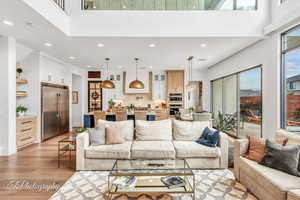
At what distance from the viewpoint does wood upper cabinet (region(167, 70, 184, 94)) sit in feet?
27.2

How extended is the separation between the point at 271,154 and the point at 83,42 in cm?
469

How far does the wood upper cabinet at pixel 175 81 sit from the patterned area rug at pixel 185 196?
5.59 m

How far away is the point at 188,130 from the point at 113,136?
163 cm

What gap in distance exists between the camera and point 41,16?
10.0ft

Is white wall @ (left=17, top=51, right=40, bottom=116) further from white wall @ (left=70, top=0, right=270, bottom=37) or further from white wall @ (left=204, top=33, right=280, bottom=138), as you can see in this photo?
white wall @ (left=204, top=33, right=280, bottom=138)

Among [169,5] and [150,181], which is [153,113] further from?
[150,181]

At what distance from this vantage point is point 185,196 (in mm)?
2309

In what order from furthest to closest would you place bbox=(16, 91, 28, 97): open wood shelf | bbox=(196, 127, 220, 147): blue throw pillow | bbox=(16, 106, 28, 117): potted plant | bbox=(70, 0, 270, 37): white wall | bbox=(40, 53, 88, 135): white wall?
bbox=(40, 53, 88, 135): white wall
bbox=(16, 91, 28, 97): open wood shelf
bbox=(16, 106, 28, 117): potted plant
bbox=(70, 0, 270, 37): white wall
bbox=(196, 127, 220, 147): blue throw pillow

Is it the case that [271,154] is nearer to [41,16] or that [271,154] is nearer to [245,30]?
[245,30]

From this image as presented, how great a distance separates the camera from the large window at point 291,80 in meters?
3.33

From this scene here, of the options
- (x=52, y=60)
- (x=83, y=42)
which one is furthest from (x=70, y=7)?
(x=52, y=60)

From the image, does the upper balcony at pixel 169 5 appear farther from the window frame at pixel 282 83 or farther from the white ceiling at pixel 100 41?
the window frame at pixel 282 83

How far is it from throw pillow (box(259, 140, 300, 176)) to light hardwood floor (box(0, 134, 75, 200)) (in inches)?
126

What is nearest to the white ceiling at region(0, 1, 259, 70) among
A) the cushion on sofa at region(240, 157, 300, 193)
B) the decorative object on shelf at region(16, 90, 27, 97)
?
the decorative object on shelf at region(16, 90, 27, 97)
